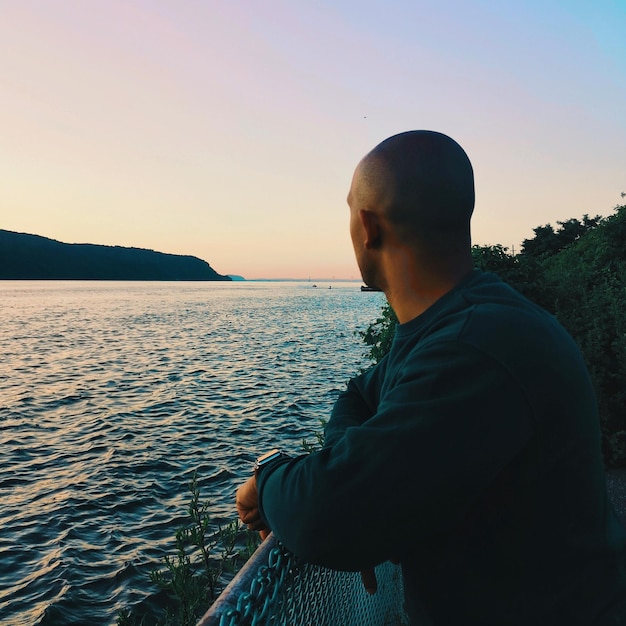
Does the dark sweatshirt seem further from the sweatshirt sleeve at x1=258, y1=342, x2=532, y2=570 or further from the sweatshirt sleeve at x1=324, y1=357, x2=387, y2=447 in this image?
the sweatshirt sleeve at x1=324, y1=357, x2=387, y2=447

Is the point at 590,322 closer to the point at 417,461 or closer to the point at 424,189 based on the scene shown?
the point at 424,189

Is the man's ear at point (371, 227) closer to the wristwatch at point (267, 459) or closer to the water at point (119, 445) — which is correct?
the wristwatch at point (267, 459)

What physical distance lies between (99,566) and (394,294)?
31.3 feet

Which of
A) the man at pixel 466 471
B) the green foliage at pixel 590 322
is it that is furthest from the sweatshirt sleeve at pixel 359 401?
the green foliage at pixel 590 322

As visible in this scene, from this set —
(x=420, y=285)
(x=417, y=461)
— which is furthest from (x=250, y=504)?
(x=420, y=285)

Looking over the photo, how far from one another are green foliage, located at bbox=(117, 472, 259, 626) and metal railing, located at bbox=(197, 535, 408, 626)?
238 centimetres

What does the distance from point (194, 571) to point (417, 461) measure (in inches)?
340

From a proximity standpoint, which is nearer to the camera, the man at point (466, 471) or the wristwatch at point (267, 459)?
the man at point (466, 471)

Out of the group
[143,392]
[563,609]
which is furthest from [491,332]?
[143,392]

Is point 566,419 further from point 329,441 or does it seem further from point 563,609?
point 329,441

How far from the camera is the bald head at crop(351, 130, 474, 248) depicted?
177 centimetres

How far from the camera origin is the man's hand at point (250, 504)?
6.38 feet

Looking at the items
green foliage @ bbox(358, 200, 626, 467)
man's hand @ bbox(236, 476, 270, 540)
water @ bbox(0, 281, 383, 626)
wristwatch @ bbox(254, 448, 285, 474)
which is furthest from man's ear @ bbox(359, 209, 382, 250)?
water @ bbox(0, 281, 383, 626)

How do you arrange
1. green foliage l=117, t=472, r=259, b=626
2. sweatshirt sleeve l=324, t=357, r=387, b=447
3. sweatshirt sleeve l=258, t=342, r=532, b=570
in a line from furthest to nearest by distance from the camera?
green foliage l=117, t=472, r=259, b=626
sweatshirt sleeve l=324, t=357, r=387, b=447
sweatshirt sleeve l=258, t=342, r=532, b=570
